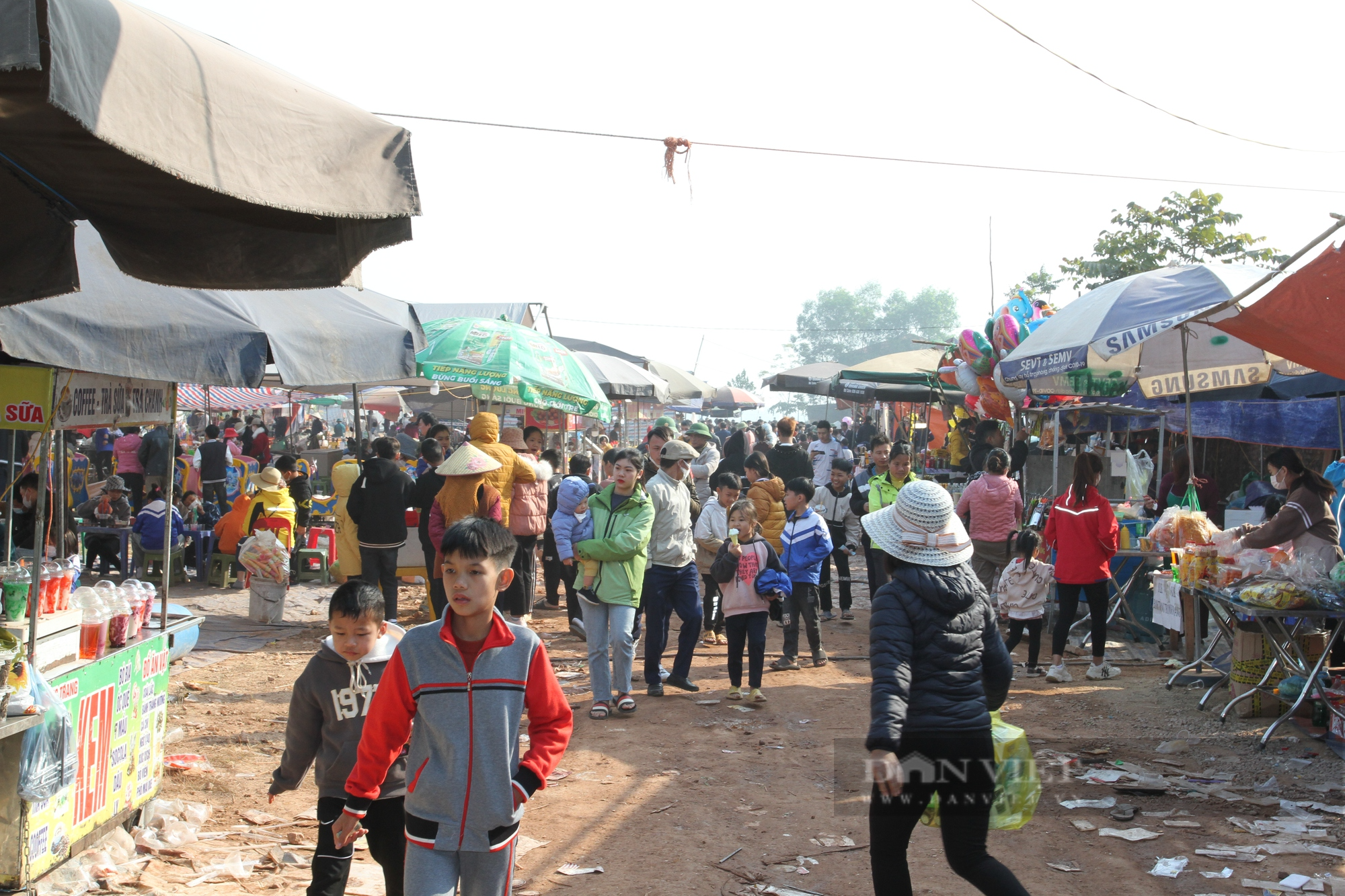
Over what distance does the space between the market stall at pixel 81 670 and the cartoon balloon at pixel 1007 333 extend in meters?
9.34

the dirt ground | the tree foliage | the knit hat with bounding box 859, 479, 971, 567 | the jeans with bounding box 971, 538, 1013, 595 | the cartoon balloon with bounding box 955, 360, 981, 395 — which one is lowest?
the dirt ground

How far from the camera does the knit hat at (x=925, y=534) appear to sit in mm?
3572

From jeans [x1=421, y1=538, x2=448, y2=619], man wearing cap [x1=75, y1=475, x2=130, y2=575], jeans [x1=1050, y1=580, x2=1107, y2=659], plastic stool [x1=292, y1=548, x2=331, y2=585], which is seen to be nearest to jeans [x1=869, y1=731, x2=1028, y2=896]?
jeans [x1=421, y1=538, x2=448, y2=619]

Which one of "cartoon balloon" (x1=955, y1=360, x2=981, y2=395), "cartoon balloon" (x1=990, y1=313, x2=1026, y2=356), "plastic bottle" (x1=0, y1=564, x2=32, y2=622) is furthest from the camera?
"cartoon balloon" (x1=955, y1=360, x2=981, y2=395)

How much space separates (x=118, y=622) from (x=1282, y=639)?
734 centimetres

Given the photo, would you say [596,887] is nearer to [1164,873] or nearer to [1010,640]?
[1164,873]

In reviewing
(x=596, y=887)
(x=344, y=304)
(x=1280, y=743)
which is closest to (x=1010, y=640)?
(x=1280, y=743)

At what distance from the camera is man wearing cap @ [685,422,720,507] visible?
11.9 meters

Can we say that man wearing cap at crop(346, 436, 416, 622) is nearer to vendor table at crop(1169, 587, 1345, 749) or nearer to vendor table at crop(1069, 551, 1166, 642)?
vendor table at crop(1169, 587, 1345, 749)

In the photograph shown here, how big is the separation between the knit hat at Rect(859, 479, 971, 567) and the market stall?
127 inches

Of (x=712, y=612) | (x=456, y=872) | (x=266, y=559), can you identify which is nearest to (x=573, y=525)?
(x=712, y=612)

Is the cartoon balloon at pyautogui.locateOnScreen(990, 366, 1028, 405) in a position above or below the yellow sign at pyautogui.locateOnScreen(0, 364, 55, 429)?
above

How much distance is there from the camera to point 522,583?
27.6 feet

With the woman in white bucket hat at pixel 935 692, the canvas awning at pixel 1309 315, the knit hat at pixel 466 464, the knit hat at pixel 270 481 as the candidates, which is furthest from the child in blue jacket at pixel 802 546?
the knit hat at pixel 270 481
